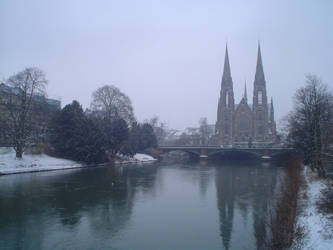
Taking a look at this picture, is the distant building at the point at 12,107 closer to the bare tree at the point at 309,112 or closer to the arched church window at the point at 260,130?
the bare tree at the point at 309,112

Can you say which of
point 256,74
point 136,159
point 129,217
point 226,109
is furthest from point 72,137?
point 256,74

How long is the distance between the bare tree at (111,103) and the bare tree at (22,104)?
14367 mm

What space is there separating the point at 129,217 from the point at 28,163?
23896 millimetres

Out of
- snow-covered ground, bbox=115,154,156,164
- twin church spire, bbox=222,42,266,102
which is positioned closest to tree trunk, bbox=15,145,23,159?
snow-covered ground, bbox=115,154,156,164

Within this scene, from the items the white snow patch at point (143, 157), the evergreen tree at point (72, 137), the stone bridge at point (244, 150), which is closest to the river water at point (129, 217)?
the evergreen tree at point (72, 137)

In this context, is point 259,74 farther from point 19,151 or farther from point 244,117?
point 19,151

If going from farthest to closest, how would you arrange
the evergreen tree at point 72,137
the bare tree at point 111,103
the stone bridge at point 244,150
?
the stone bridge at point 244,150
the bare tree at point 111,103
the evergreen tree at point 72,137

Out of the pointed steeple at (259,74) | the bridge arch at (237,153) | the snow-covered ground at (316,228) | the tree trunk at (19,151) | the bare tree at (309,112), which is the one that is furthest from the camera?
the pointed steeple at (259,74)

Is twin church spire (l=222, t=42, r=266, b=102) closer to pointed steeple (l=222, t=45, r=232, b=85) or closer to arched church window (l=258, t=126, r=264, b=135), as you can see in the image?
pointed steeple (l=222, t=45, r=232, b=85)

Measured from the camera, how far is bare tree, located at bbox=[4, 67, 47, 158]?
33156 mm

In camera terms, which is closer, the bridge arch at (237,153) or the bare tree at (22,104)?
the bare tree at (22,104)

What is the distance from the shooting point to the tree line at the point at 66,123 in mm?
33500

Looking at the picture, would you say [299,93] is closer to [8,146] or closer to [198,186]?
[198,186]

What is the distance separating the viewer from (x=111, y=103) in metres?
49.9
